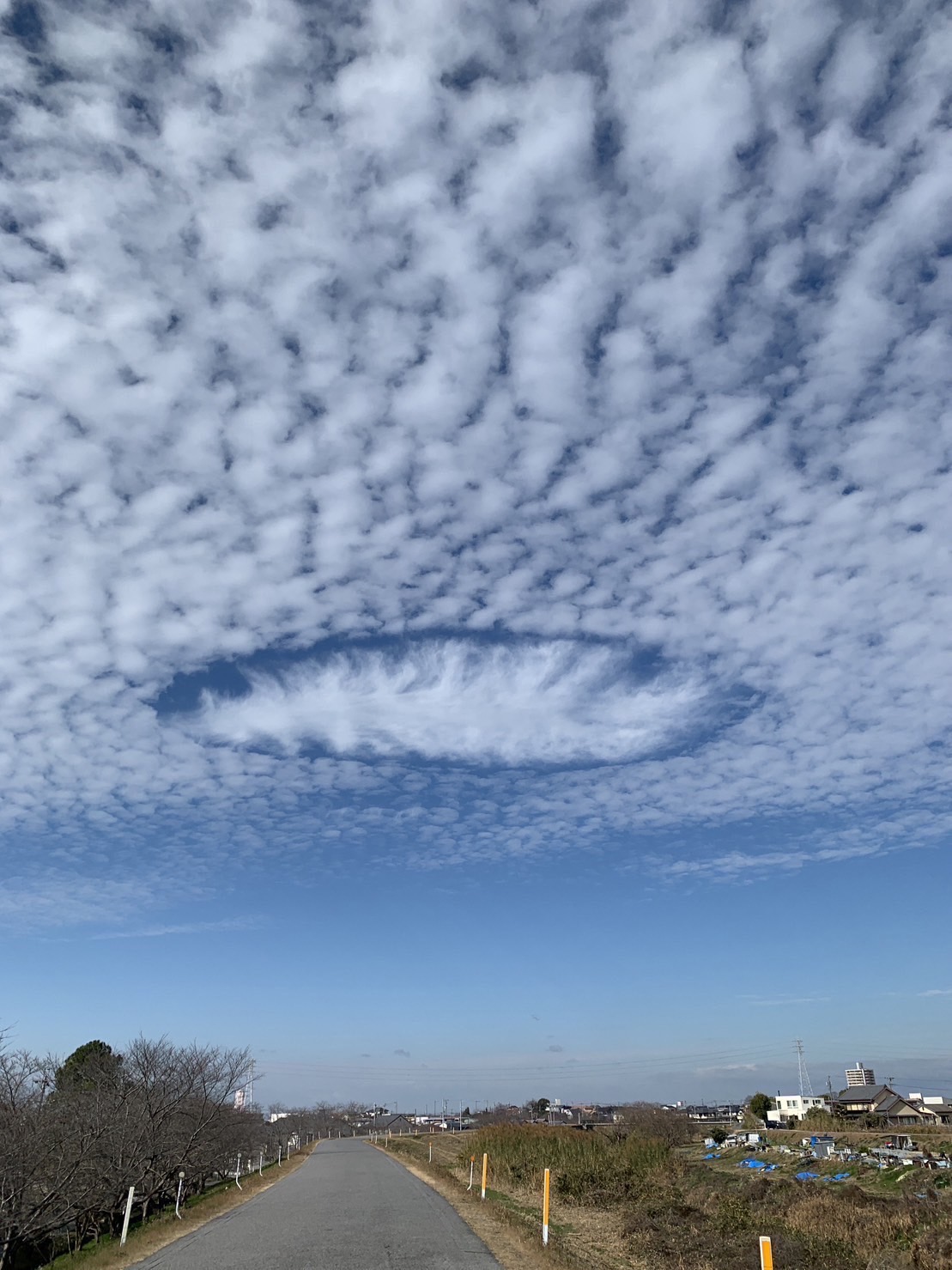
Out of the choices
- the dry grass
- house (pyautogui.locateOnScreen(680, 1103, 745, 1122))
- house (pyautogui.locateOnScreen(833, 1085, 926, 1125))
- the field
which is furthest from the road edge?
house (pyautogui.locateOnScreen(680, 1103, 745, 1122))

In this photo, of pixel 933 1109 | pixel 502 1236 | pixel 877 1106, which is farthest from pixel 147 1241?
pixel 933 1109

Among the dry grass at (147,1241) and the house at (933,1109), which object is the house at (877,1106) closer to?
the house at (933,1109)

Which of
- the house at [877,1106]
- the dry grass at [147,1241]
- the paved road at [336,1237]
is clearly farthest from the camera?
the house at [877,1106]

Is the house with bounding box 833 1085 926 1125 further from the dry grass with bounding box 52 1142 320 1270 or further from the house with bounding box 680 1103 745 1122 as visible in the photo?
the dry grass with bounding box 52 1142 320 1270

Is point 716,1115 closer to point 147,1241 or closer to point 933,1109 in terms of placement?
point 933,1109

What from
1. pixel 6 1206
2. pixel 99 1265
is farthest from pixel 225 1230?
pixel 6 1206

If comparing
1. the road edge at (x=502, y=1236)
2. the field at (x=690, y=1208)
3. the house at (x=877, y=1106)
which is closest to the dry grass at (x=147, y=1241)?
the road edge at (x=502, y=1236)
